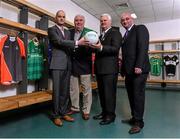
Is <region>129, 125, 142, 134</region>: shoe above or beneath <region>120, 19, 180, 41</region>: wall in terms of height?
beneath

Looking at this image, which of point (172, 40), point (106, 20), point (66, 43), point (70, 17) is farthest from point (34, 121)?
point (172, 40)

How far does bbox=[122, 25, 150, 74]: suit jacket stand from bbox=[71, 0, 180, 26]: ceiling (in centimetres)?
337

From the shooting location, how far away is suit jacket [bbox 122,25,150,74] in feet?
7.82

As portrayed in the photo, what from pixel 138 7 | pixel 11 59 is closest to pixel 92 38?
pixel 11 59

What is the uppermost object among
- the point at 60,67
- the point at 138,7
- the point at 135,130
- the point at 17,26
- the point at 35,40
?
the point at 138,7

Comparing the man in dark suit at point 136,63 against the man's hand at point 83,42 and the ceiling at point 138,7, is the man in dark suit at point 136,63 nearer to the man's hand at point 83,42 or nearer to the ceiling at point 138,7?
the man's hand at point 83,42

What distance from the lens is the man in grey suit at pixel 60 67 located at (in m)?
2.62

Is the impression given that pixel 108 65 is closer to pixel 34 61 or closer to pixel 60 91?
pixel 60 91

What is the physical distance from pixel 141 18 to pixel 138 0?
2.04 metres

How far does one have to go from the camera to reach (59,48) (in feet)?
8.84

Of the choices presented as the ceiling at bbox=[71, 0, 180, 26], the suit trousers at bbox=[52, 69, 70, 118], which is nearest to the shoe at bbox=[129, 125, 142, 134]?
the suit trousers at bbox=[52, 69, 70, 118]

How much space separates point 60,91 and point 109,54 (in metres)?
0.90

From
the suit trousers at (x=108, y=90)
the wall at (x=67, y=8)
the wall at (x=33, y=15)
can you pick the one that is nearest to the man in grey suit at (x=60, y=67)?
the suit trousers at (x=108, y=90)

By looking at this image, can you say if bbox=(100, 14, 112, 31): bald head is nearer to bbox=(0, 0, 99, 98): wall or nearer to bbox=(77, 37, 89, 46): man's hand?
bbox=(77, 37, 89, 46): man's hand
